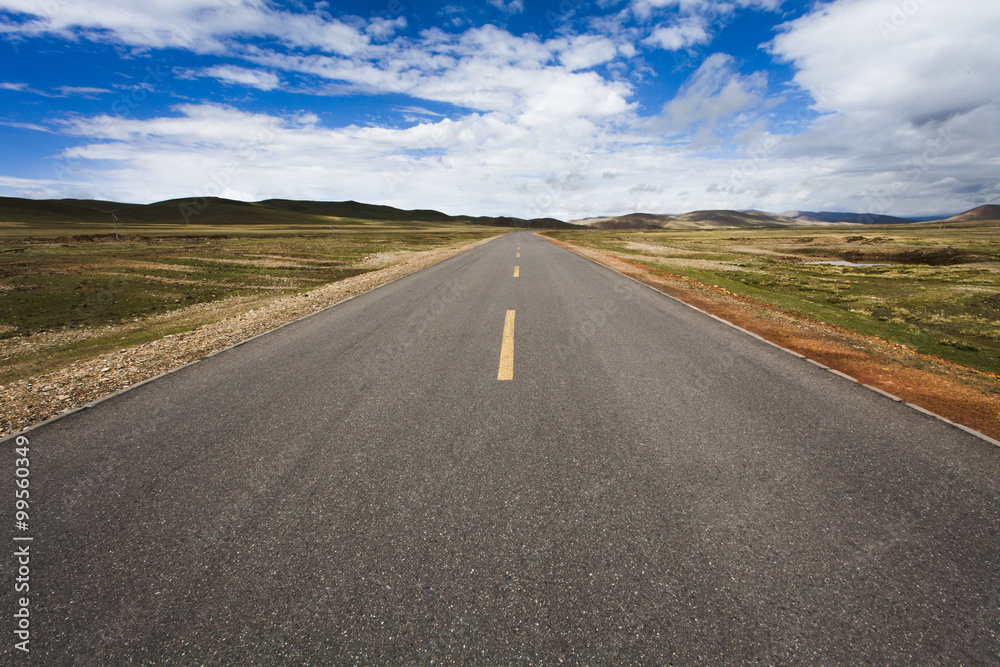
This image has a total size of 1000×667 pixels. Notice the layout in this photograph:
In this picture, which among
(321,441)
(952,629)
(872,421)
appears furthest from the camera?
(872,421)

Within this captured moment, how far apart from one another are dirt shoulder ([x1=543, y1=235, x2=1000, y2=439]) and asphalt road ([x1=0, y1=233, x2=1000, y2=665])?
69cm

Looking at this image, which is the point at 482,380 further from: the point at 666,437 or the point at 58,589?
the point at 58,589

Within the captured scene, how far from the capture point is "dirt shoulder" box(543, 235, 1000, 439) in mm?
4566

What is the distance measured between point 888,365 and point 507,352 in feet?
19.5

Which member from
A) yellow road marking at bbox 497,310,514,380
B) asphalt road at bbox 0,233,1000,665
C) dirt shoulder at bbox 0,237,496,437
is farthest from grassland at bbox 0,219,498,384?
yellow road marking at bbox 497,310,514,380

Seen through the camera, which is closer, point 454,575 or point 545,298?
point 454,575

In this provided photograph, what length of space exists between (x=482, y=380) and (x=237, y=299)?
12.5 metres

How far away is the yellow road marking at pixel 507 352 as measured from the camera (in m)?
5.14

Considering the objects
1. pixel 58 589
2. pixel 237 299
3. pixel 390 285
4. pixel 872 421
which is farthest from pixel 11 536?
pixel 237 299

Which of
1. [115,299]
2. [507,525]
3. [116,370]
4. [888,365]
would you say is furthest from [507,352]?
[115,299]

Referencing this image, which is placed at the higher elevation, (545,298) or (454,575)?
(545,298)

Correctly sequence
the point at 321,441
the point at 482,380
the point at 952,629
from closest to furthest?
the point at 952,629 < the point at 321,441 < the point at 482,380

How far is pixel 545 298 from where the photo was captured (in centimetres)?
1034

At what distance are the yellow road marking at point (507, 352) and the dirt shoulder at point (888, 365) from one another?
4.79 m
